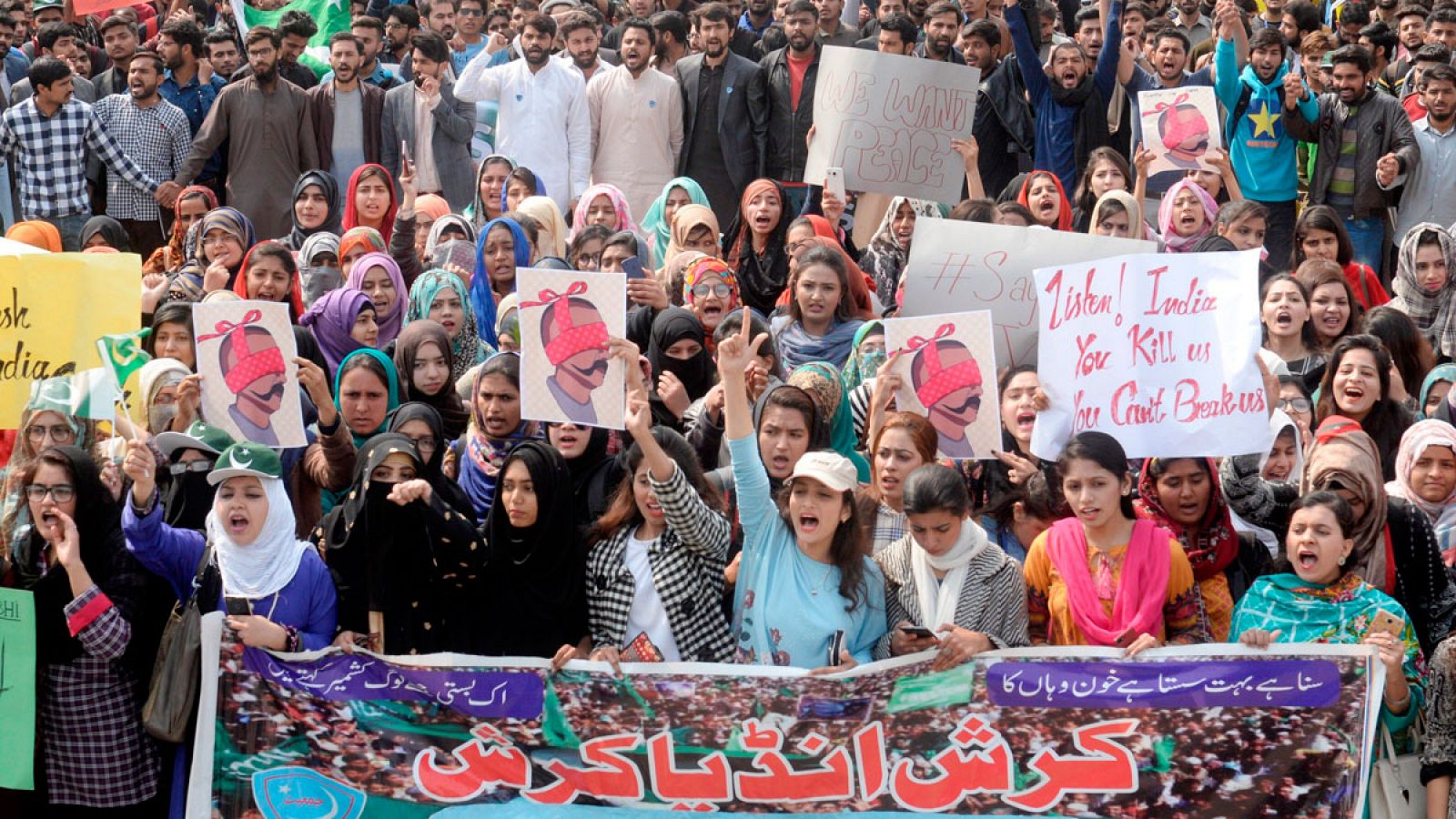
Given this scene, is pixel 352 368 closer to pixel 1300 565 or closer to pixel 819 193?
pixel 1300 565

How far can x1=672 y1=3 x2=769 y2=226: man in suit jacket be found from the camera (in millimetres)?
12023

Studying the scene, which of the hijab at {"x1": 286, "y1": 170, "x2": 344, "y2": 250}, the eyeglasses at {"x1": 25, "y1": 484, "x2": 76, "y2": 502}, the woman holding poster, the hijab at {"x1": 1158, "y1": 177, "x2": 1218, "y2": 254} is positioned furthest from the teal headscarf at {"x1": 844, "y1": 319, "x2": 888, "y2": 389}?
the hijab at {"x1": 286, "y1": 170, "x2": 344, "y2": 250}

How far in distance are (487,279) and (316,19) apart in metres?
6.29

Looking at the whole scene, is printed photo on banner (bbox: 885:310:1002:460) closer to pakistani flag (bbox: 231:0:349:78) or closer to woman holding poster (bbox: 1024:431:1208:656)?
woman holding poster (bbox: 1024:431:1208:656)

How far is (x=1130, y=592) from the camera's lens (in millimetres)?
6031

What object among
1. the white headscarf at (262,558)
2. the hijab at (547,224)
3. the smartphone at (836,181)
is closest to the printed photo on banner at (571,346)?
the white headscarf at (262,558)

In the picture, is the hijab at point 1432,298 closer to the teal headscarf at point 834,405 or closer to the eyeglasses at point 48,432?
the teal headscarf at point 834,405

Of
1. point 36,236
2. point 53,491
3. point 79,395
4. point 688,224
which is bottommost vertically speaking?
point 53,491

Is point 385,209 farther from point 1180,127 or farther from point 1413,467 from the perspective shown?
point 1413,467

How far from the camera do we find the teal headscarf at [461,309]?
8.74 meters

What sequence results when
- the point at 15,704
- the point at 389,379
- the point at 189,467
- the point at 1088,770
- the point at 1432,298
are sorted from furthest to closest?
the point at 1432,298, the point at 389,379, the point at 189,467, the point at 15,704, the point at 1088,770

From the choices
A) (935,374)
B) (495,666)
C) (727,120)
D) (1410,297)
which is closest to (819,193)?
(727,120)

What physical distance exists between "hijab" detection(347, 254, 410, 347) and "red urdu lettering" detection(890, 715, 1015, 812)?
153 inches

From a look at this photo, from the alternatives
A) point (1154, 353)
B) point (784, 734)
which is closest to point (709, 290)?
point (1154, 353)
